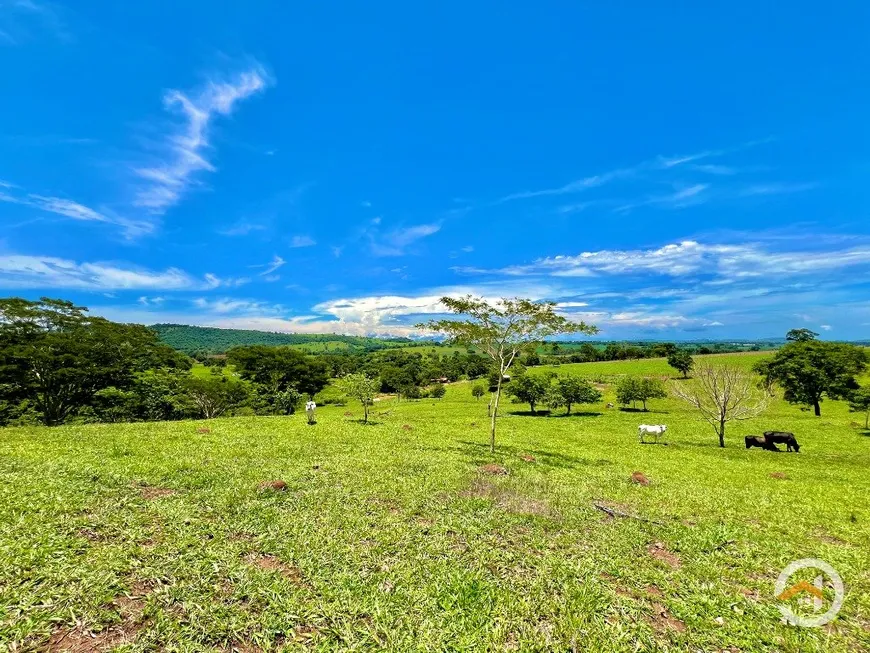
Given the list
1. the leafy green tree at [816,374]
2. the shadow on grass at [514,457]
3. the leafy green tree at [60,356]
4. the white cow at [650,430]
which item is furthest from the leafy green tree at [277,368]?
the leafy green tree at [816,374]

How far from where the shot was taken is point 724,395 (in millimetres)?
29438

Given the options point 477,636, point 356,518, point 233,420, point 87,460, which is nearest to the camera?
point 477,636

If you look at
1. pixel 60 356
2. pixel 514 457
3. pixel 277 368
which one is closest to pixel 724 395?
pixel 514 457

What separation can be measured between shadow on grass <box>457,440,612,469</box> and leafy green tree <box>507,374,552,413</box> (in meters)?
31.8

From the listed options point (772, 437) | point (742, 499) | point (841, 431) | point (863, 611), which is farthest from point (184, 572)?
point (841, 431)

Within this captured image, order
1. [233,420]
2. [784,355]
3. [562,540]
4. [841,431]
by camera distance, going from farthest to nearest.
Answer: [784,355], [841,431], [233,420], [562,540]

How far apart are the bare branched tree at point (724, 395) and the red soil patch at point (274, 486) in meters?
31.3

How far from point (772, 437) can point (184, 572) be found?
37.8m

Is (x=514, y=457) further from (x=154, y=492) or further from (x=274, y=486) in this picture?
(x=154, y=492)

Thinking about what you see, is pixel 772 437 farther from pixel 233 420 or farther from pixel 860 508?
pixel 233 420

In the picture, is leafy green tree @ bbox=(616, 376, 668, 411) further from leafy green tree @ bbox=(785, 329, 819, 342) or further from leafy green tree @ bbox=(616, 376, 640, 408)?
leafy green tree @ bbox=(785, 329, 819, 342)

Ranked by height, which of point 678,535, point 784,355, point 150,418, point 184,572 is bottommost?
point 150,418

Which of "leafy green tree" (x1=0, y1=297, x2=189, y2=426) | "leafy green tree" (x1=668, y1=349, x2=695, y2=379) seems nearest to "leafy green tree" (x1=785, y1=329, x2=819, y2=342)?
"leafy green tree" (x1=668, y1=349, x2=695, y2=379)

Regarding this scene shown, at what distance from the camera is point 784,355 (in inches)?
2360
